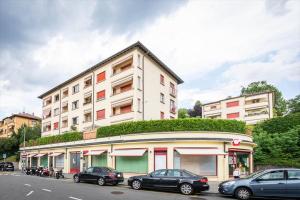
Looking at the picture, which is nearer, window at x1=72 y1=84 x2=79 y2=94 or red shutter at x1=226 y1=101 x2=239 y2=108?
window at x1=72 y1=84 x2=79 y2=94

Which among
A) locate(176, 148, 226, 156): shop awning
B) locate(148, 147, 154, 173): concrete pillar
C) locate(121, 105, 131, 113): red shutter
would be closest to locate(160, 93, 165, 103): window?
locate(121, 105, 131, 113): red shutter

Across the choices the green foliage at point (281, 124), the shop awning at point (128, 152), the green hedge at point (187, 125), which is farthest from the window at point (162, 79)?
the green foliage at point (281, 124)

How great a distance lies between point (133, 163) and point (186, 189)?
12.6 m

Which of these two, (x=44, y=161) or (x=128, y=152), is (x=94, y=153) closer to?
(x=128, y=152)

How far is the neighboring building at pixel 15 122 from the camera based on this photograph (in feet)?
307

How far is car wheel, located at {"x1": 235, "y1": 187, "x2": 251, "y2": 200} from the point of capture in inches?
622

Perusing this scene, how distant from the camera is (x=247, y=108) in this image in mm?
63000

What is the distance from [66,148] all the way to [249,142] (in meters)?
22.7

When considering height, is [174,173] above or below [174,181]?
above

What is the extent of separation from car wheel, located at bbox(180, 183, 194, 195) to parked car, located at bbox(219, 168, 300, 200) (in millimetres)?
2380

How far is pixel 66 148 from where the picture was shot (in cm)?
4125

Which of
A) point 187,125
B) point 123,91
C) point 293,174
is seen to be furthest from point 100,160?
point 293,174

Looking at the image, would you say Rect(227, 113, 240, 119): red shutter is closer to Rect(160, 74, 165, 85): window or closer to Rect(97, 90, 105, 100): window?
Rect(160, 74, 165, 85): window

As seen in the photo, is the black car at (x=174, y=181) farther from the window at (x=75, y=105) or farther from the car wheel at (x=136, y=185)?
the window at (x=75, y=105)
